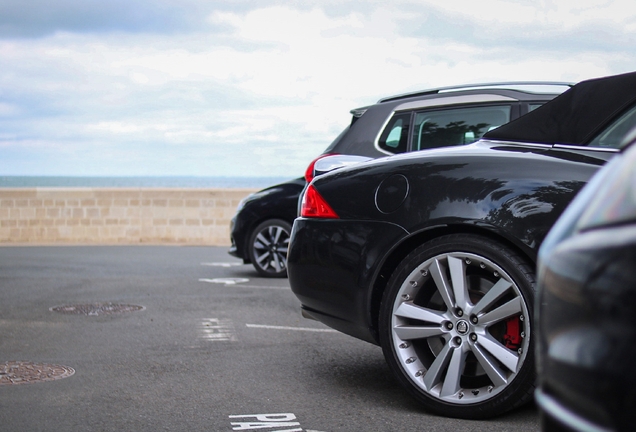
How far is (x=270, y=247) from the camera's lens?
1055 centimetres

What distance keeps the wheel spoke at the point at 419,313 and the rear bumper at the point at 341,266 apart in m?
0.24

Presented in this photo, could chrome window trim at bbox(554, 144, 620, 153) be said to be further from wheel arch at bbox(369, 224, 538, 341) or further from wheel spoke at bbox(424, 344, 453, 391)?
wheel spoke at bbox(424, 344, 453, 391)

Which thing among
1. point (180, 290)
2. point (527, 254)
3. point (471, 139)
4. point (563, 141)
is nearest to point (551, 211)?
point (527, 254)

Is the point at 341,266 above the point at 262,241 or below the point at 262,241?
above

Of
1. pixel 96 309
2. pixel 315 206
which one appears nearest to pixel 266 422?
pixel 315 206

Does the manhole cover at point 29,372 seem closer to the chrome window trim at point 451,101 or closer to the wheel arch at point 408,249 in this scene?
A: the wheel arch at point 408,249

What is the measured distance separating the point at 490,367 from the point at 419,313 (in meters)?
0.42

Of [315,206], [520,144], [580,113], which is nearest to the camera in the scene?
[580,113]

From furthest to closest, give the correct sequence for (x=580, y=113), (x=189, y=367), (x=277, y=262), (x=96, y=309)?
1. (x=277, y=262)
2. (x=96, y=309)
3. (x=189, y=367)
4. (x=580, y=113)

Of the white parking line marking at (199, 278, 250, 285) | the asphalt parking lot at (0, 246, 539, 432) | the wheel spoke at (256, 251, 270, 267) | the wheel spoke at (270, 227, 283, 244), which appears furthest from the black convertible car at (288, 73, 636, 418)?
the wheel spoke at (256, 251, 270, 267)

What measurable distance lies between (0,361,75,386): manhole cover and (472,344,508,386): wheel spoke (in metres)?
2.56

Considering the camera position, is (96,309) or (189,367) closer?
(189,367)

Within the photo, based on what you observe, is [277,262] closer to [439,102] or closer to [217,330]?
[217,330]

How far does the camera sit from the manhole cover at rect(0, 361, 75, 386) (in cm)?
474
